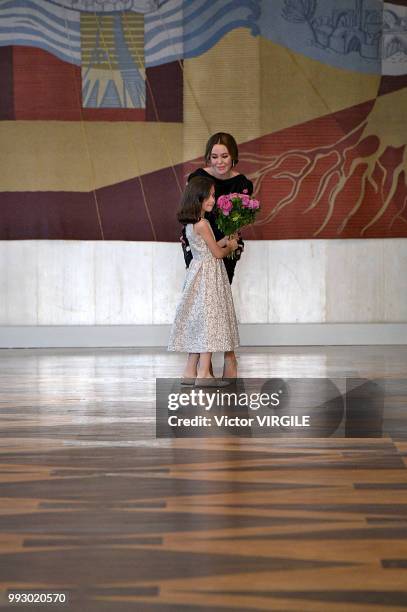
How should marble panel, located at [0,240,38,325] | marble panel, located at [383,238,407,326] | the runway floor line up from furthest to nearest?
marble panel, located at [383,238,407,326]
marble panel, located at [0,240,38,325]
the runway floor

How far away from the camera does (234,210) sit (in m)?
5.38

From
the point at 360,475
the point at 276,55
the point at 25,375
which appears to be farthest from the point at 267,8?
the point at 360,475

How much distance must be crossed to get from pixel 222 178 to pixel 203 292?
2.31ft

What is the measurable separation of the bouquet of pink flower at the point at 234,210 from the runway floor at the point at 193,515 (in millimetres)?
1106

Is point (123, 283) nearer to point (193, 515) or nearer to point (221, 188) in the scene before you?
point (221, 188)

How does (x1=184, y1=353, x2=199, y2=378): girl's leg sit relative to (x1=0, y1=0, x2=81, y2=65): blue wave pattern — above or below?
below

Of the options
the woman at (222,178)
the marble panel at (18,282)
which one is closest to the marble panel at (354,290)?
the marble panel at (18,282)

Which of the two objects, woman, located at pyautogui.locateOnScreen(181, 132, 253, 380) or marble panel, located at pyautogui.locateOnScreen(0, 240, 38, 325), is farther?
marble panel, located at pyautogui.locateOnScreen(0, 240, 38, 325)

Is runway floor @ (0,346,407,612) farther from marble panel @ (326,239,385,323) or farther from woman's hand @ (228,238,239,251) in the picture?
marble panel @ (326,239,385,323)

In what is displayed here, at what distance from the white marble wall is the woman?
8.92 feet

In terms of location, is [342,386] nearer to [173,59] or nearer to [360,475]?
[360,475]

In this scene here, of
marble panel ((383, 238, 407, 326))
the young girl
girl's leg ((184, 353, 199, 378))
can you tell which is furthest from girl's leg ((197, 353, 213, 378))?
marble panel ((383, 238, 407, 326))

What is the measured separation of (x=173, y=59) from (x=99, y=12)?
696mm

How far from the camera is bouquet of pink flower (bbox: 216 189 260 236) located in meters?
5.36
